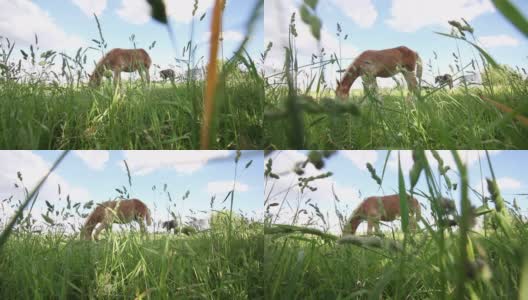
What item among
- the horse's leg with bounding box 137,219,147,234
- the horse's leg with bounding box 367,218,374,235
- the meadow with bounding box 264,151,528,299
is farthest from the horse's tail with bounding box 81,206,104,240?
the horse's leg with bounding box 367,218,374,235

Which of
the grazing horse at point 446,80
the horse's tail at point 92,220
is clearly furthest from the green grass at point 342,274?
the horse's tail at point 92,220

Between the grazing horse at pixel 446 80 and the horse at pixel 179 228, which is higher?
the grazing horse at pixel 446 80

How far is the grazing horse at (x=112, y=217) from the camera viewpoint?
122 centimetres

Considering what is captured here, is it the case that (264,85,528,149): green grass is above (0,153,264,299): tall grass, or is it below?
above

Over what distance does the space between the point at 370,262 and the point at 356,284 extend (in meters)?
0.19

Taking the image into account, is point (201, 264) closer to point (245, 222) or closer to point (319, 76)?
point (245, 222)

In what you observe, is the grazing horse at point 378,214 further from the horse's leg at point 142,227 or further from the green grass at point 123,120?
the horse's leg at point 142,227

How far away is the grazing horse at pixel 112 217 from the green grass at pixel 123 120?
28 centimetres

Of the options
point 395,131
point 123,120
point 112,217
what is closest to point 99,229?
point 112,217

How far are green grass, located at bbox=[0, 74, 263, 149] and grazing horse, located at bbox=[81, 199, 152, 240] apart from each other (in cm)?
28

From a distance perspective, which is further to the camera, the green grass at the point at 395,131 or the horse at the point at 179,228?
the green grass at the point at 395,131

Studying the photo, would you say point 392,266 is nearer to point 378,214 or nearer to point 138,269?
point 378,214

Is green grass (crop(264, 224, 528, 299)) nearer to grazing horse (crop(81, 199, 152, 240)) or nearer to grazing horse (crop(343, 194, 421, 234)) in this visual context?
grazing horse (crop(343, 194, 421, 234))

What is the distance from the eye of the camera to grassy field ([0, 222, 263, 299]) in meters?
0.90
